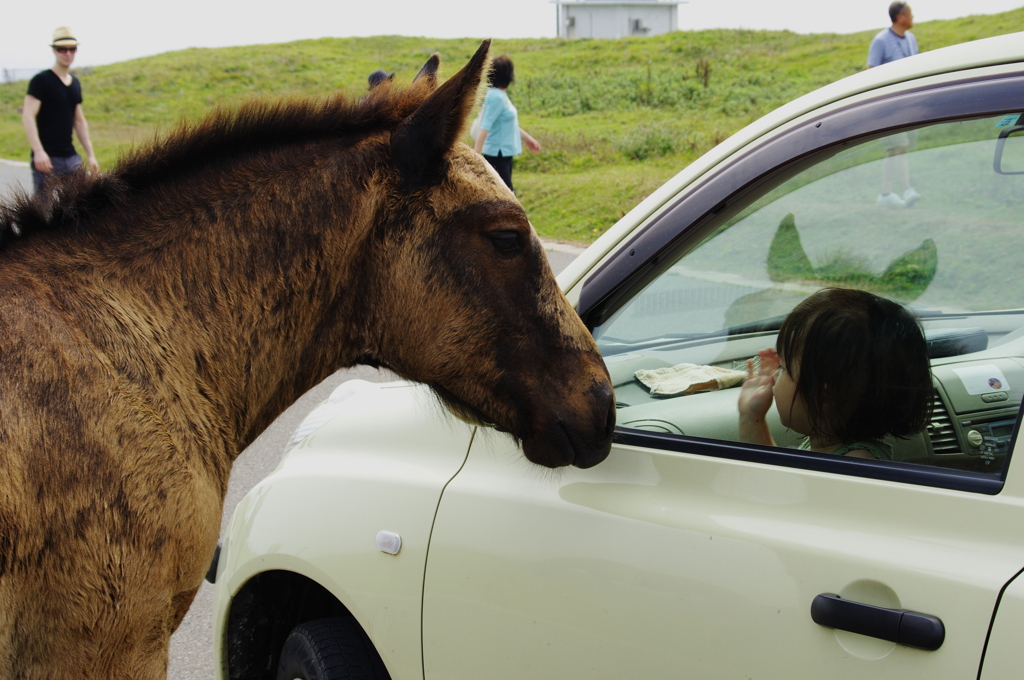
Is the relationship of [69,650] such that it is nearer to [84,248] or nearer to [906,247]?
[84,248]

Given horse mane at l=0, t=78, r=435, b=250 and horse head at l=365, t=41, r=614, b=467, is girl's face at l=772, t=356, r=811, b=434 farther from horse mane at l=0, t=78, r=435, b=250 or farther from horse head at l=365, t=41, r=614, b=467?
horse mane at l=0, t=78, r=435, b=250

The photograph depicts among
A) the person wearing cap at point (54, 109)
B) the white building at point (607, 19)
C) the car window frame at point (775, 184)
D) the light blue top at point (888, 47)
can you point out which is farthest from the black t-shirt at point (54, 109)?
the white building at point (607, 19)

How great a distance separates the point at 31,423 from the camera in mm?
1489

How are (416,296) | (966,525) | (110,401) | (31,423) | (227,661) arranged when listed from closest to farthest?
(966,525), (31,423), (110,401), (416,296), (227,661)

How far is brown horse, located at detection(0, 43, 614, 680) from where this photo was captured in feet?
5.38

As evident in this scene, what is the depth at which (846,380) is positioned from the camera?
5.82 ft

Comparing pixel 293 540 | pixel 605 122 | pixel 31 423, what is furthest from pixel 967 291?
pixel 605 122

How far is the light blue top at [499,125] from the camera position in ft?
29.2

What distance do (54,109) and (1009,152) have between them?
8.96 m

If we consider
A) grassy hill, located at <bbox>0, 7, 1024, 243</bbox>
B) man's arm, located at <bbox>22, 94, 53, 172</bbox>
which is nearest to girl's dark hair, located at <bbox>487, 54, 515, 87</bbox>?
grassy hill, located at <bbox>0, 7, 1024, 243</bbox>

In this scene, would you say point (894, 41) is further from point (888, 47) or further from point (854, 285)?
point (854, 285)

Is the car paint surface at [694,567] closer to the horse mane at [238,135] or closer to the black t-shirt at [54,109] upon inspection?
the horse mane at [238,135]

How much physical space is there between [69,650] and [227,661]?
0.81m

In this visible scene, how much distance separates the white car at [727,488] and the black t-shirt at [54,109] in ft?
24.8
